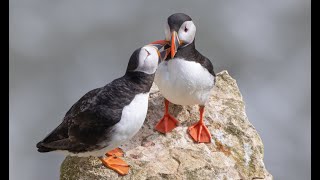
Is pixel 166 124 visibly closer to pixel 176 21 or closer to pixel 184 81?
pixel 184 81

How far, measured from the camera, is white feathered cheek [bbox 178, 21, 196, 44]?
5279 millimetres

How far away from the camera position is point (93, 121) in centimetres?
494

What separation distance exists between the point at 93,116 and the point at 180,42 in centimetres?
97

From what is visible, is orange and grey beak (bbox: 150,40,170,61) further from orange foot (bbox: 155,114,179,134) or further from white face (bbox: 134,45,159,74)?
orange foot (bbox: 155,114,179,134)

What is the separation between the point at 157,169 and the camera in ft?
17.2

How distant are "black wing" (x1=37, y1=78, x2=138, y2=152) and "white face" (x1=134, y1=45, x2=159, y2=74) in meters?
0.18

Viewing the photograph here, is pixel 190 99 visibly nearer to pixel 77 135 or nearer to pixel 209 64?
pixel 209 64

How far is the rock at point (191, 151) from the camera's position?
5242 millimetres

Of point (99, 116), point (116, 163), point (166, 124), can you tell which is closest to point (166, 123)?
point (166, 124)

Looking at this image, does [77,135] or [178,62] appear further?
[178,62]

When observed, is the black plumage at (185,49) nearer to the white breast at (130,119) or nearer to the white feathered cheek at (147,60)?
the white feathered cheek at (147,60)

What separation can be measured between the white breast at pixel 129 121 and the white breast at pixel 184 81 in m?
0.52

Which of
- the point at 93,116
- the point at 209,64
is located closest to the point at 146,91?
the point at 93,116

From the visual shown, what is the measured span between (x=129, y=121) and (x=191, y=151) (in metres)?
0.79
